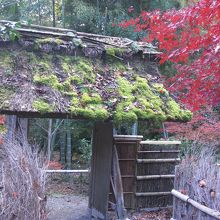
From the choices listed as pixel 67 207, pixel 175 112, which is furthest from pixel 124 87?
pixel 67 207

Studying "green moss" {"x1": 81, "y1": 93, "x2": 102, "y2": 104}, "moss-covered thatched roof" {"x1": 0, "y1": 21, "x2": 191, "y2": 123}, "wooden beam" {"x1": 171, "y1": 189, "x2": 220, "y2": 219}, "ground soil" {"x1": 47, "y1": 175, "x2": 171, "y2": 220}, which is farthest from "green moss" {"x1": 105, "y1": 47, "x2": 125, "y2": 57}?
"ground soil" {"x1": 47, "y1": 175, "x2": 171, "y2": 220}

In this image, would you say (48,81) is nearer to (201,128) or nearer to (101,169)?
(101,169)

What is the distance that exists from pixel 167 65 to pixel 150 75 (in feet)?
15.2

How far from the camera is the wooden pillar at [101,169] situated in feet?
20.9

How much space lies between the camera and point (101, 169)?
660cm

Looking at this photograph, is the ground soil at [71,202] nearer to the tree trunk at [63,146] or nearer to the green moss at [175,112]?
the tree trunk at [63,146]

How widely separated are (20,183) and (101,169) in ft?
10.3

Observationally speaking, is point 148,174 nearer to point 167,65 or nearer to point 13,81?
point 13,81

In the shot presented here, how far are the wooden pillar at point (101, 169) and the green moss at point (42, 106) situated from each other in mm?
1769

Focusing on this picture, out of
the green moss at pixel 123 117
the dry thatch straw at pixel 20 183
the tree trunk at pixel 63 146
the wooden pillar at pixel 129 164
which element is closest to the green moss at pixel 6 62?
the dry thatch straw at pixel 20 183

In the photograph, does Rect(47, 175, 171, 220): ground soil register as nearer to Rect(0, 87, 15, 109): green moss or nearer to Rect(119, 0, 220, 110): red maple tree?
Rect(0, 87, 15, 109): green moss

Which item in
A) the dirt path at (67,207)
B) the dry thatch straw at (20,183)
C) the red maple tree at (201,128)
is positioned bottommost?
the dirt path at (67,207)

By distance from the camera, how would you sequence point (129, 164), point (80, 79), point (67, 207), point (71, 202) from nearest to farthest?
point (80, 79) < point (129, 164) < point (67, 207) < point (71, 202)

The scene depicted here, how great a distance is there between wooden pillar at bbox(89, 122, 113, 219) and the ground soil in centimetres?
28
